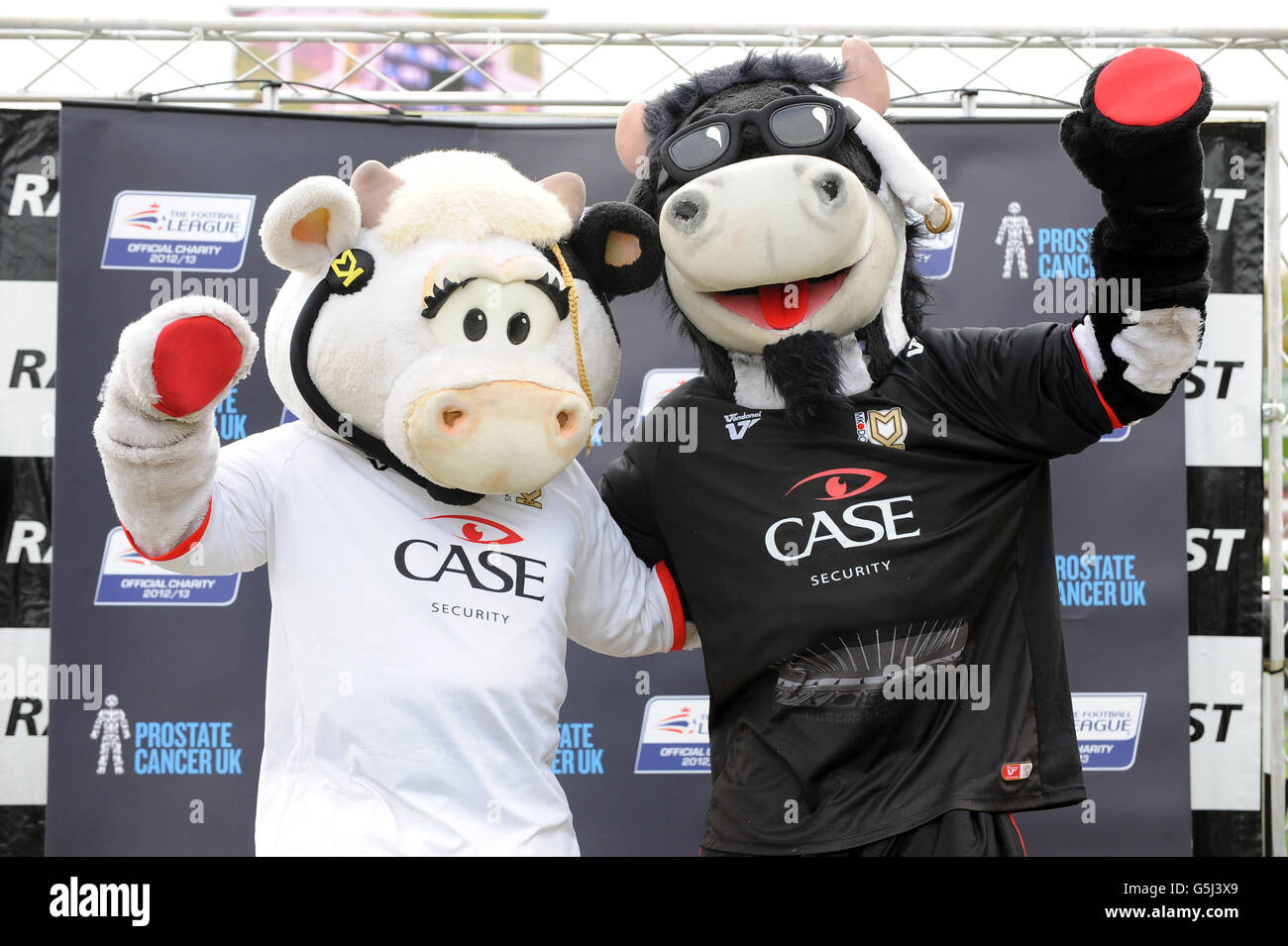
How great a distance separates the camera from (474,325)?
6.57 ft

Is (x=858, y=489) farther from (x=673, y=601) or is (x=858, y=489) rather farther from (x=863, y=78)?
(x=863, y=78)

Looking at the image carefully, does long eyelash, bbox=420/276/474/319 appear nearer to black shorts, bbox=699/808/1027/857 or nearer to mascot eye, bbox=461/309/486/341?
mascot eye, bbox=461/309/486/341

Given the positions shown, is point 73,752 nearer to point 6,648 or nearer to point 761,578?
point 6,648

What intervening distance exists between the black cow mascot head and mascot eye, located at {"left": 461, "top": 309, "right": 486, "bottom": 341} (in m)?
0.40

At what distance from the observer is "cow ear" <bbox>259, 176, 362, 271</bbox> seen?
1.96 metres

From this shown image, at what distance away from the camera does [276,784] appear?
205 centimetres

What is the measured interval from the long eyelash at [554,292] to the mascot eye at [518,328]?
0.20ft

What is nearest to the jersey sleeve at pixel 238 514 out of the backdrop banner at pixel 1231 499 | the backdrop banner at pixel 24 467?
the backdrop banner at pixel 24 467

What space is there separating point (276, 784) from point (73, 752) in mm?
1759

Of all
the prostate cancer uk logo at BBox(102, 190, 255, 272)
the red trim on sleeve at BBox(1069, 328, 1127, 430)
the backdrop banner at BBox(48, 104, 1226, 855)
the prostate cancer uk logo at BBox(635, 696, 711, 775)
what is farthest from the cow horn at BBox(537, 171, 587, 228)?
the prostate cancer uk logo at BBox(635, 696, 711, 775)

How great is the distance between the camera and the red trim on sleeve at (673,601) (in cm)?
244

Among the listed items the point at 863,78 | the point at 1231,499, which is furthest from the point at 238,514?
the point at 1231,499

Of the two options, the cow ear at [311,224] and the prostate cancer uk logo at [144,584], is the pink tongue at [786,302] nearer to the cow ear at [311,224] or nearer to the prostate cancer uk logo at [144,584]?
the cow ear at [311,224]

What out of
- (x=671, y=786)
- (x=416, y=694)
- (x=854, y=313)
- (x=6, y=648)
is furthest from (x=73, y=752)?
(x=854, y=313)
